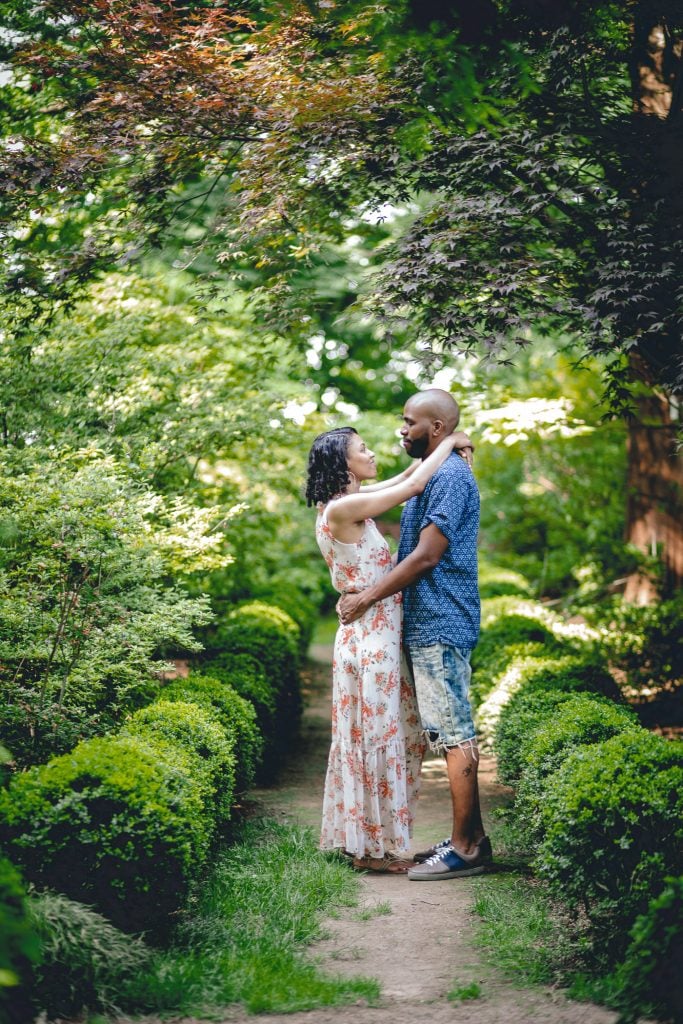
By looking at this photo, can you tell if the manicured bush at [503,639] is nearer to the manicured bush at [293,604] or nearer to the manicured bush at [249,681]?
the manicured bush at [249,681]

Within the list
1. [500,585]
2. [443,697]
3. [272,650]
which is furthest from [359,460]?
[500,585]

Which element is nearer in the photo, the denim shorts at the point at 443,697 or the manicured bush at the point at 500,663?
the denim shorts at the point at 443,697

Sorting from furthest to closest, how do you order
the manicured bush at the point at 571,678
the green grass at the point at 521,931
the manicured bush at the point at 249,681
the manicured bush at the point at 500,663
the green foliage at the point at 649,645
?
1. the green foliage at the point at 649,645
2. the manicured bush at the point at 500,663
3. the manicured bush at the point at 249,681
4. the manicured bush at the point at 571,678
5. the green grass at the point at 521,931

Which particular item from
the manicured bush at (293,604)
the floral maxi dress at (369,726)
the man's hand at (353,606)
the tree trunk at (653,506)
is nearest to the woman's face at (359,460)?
the floral maxi dress at (369,726)

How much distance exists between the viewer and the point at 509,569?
1438 centimetres

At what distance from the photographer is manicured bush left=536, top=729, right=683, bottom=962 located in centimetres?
317

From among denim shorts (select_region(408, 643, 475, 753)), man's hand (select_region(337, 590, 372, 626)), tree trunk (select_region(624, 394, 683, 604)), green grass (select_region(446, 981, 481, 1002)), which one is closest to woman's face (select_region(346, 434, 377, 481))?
man's hand (select_region(337, 590, 372, 626))

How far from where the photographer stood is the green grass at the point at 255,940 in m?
3.10

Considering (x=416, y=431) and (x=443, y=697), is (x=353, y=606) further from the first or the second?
(x=416, y=431)

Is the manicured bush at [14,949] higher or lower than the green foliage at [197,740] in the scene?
higher

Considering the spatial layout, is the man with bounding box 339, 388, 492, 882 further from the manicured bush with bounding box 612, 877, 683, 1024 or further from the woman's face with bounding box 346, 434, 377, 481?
the manicured bush with bounding box 612, 877, 683, 1024

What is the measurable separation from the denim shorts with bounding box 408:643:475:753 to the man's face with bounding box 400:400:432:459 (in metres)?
1.02

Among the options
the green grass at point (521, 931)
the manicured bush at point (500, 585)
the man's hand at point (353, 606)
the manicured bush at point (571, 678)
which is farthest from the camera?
the manicured bush at point (500, 585)

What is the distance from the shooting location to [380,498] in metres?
4.39
